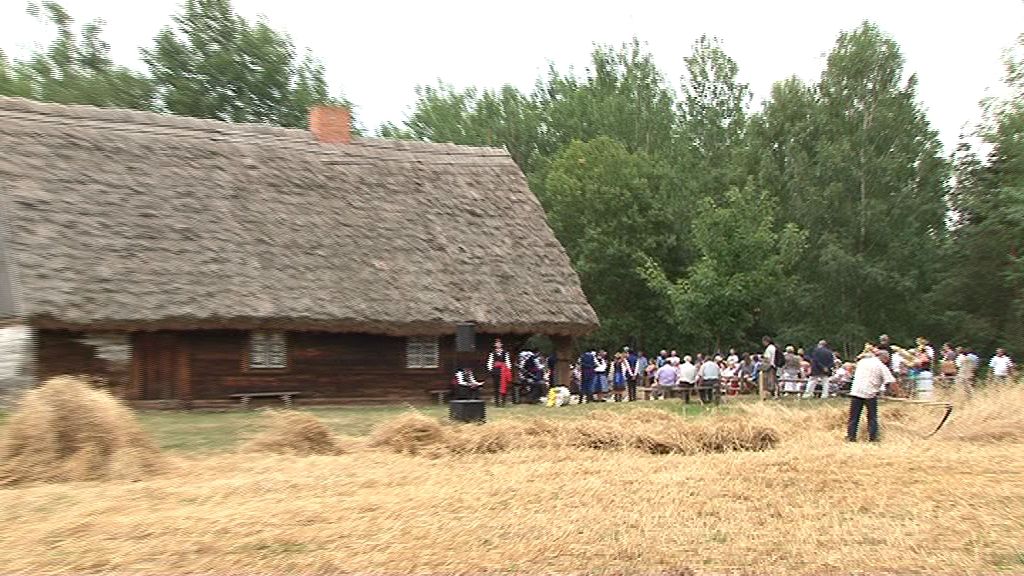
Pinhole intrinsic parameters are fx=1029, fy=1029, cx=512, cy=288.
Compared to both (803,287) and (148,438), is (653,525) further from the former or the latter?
(803,287)

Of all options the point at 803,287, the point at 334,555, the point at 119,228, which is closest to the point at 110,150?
the point at 119,228

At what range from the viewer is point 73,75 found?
4506cm

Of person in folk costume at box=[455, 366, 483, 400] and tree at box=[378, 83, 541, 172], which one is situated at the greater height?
tree at box=[378, 83, 541, 172]

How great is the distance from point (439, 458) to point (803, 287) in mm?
31691

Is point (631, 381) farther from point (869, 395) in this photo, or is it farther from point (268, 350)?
point (869, 395)

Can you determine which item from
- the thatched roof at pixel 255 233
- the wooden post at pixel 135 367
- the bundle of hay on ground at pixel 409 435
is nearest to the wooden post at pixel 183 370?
the wooden post at pixel 135 367

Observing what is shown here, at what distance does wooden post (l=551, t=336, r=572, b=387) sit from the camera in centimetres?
2880

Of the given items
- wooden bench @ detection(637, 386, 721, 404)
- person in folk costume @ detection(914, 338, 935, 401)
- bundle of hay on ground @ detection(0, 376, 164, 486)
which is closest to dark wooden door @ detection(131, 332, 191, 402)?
bundle of hay on ground @ detection(0, 376, 164, 486)

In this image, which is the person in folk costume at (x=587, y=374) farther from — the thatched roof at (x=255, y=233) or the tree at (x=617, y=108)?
the tree at (x=617, y=108)

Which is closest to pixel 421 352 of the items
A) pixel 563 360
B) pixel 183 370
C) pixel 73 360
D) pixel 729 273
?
pixel 563 360

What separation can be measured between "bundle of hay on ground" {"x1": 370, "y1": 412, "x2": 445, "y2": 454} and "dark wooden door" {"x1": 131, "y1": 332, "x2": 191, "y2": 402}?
9.80 meters

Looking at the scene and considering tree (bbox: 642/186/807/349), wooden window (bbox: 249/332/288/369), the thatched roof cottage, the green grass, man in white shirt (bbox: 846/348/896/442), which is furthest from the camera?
tree (bbox: 642/186/807/349)

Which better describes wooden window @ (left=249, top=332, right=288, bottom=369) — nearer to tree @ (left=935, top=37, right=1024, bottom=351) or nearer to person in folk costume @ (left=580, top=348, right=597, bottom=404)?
person in folk costume @ (left=580, top=348, right=597, bottom=404)

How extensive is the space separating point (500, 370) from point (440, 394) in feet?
5.57
